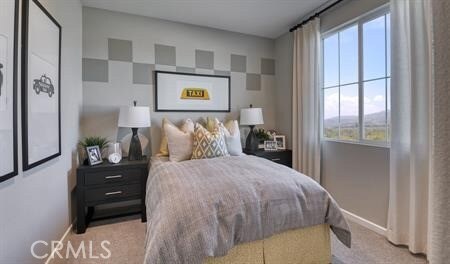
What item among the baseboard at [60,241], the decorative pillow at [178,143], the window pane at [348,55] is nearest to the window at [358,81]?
the window pane at [348,55]

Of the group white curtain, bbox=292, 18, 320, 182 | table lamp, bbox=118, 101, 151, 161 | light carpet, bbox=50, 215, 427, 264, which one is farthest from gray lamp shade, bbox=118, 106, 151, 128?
white curtain, bbox=292, 18, 320, 182

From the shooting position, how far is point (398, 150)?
78.7 inches

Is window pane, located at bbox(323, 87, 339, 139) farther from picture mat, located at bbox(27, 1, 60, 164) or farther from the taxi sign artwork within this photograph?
picture mat, located at bbox(27, 1, 60, 164)

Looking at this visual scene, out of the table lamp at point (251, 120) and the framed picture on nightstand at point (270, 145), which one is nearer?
the table lamp at point (251, 120)

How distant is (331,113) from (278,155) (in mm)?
949

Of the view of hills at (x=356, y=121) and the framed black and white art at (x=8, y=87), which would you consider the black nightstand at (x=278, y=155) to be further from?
the framed black and white art at (x=8, y=87)

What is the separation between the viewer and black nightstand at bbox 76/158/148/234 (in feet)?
7.57

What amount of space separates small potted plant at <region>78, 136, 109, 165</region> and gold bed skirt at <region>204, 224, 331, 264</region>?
1975 mm

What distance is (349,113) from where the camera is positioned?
2.65m

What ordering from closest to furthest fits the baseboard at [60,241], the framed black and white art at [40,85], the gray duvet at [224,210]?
the gray duvet at [224,210]
the framed black and white art at [40,85]
the baseboard at [60,241]

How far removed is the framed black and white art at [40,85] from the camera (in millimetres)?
1385

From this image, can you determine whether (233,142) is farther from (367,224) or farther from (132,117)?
(367,224)

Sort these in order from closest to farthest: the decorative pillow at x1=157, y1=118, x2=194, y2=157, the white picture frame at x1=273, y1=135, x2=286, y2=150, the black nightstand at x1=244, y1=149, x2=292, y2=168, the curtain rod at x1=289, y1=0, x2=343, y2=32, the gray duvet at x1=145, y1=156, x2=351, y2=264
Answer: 1. the gray duvet at x1=145, y1=156, x2=351, y2=264
2. the curtain rod at x1=289, y1=0, x2=343, y2=32
3. the decorative pillow at x1=157, y1=118, x2=194, y2=157
4. the black nightstand at x1=244, y1=149, x2=292, y2=168
5. the white picture frame at x1=273, y1=135, x2=286, y2=150

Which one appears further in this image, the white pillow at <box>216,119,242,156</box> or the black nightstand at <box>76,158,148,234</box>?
the white pillow at <box>216,119,242,156</box>
